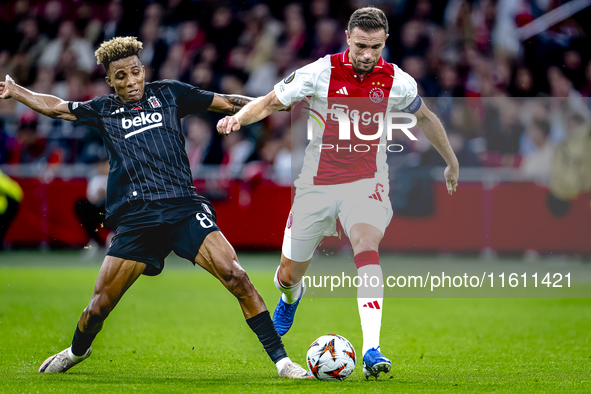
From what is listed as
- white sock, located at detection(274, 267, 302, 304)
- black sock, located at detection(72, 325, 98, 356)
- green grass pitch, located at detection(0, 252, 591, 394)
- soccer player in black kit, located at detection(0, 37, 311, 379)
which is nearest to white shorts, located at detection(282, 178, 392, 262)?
white sock, located at detection(274, 267, 302, 304)

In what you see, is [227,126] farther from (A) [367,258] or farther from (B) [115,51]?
(A) [367,258]

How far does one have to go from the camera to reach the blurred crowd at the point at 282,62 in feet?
40.6

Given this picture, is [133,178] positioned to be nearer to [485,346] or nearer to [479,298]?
[485,346]

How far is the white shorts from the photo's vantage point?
17.8ft

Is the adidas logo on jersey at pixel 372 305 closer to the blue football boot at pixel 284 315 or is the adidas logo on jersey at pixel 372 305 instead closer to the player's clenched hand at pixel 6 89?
the blue football boot at pixel 284 315

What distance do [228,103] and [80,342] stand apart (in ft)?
6.45

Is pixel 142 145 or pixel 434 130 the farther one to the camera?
pixel 434 130

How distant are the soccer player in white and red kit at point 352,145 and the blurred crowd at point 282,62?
637 centimetres

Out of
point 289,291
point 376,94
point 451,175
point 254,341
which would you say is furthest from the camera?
point 254,341

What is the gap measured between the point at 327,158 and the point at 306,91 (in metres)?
0.58

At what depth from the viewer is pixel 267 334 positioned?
5152 millimetres

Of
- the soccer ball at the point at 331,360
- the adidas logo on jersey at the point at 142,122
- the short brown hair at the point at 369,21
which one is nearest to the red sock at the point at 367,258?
the soccer ball at the point at 331,360

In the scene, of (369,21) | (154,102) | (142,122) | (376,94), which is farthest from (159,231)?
(369,21)

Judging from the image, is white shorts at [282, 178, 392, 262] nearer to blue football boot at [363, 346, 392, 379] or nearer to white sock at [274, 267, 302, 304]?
white sock at [274, 267, 302, 304]
